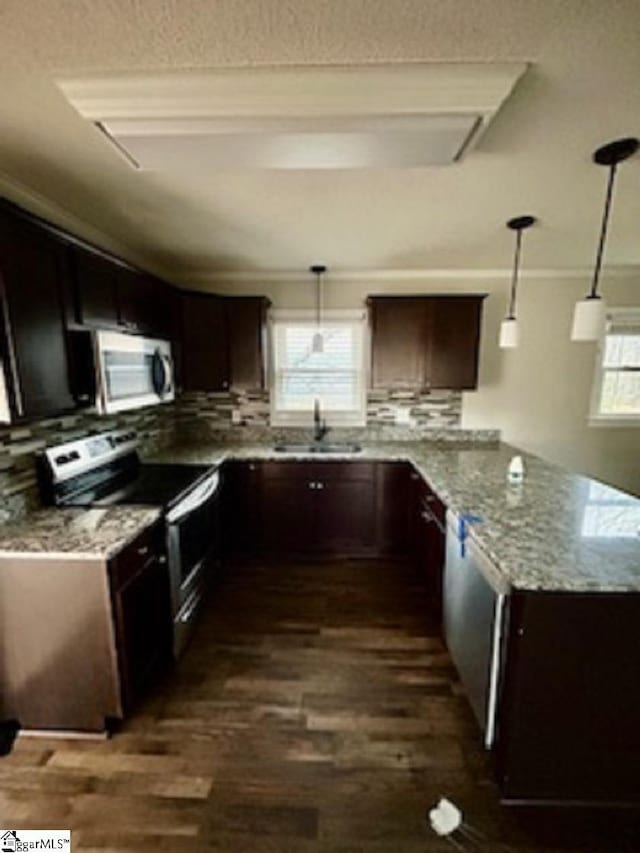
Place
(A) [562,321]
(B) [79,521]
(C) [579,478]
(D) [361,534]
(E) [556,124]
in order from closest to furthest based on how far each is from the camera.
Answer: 1. (E) [556,124]
2. (B) [79,521]
3. (C) [579,478]
4. (D) [361,534]
5. (A) [562,321]

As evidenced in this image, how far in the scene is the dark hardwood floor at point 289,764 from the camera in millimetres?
1423

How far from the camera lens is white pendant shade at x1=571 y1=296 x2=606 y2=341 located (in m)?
1.97

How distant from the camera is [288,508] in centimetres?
333

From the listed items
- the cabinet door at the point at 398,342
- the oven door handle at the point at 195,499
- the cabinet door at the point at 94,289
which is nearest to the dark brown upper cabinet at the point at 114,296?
the cabinet door at the point at 94,289

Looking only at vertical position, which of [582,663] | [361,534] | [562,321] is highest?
[562,321]

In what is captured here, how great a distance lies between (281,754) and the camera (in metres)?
1.71

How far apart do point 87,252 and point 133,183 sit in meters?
0.40

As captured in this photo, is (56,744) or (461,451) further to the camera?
(461,451)

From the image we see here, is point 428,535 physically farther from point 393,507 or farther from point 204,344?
point 204,344

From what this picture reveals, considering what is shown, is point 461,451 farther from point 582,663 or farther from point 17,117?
point 17,117

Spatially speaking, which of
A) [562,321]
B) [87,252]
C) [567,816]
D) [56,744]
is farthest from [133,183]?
[562,321]

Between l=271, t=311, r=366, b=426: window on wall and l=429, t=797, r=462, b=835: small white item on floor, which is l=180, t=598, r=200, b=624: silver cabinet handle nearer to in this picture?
l=429, t=797, r=462, b=835: small white item on floor

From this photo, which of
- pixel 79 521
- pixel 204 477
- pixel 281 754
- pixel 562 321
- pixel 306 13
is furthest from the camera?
pixel 562 321

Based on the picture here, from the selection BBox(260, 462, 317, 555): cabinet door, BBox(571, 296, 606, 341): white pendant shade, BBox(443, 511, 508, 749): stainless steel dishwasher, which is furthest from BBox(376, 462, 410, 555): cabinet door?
BBox(571, 296, 606, 341): white pendant shade
